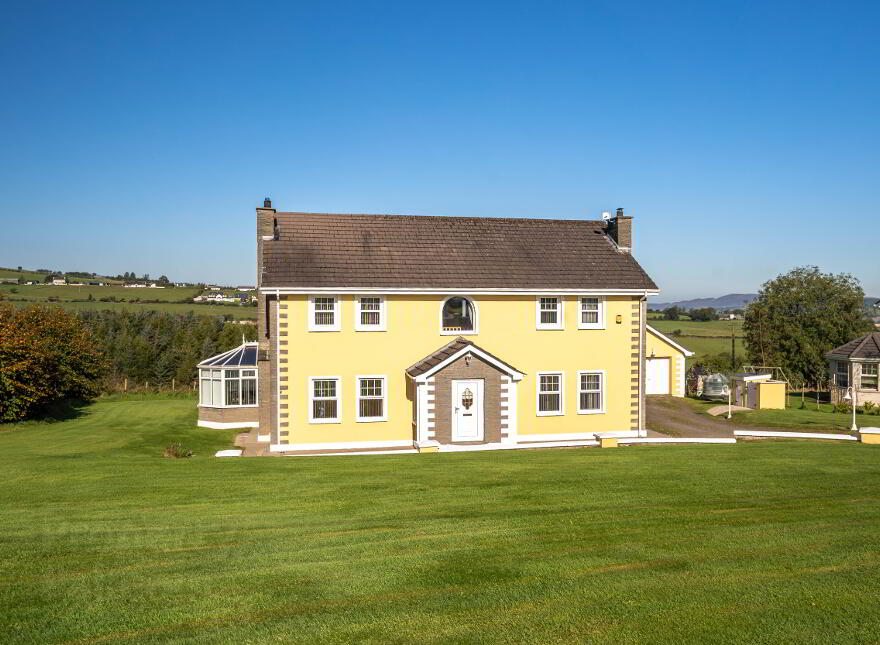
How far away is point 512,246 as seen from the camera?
25797 millimetres

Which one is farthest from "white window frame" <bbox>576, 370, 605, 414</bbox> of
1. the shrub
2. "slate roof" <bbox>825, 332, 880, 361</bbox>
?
"slate roof" <bbox>825, 332, 880, 361</bbox>

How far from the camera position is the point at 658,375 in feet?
124

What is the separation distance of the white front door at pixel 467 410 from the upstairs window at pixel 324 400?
4005 mm

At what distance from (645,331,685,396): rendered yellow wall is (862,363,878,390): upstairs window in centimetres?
952

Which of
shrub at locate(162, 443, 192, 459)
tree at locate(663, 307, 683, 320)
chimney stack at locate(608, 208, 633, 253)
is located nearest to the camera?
shrub at locate(162, 443, 192, 459)

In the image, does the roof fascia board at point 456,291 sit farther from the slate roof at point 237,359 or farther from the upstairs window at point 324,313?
the slate roof at point 237,359

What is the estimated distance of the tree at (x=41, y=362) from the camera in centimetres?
3088

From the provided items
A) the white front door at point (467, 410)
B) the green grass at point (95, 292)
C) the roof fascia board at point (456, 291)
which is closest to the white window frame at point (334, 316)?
the roof fascia board at point (456, 291)

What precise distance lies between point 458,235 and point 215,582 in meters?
19.1

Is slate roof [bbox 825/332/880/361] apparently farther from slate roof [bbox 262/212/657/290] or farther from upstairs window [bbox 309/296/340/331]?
upstairs window [bbox 309/296/340/331]

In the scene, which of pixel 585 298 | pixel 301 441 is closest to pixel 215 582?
pixel 301 441

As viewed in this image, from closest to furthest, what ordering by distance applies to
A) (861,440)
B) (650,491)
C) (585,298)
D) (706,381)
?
(650,491) → (861,440) → (585,298) → (706,381)

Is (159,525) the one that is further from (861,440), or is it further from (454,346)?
(861,440)

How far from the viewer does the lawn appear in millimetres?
6871
